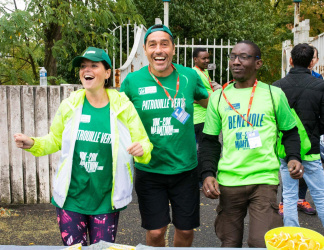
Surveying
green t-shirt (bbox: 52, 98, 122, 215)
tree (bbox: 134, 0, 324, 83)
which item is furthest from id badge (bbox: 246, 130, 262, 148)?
tree (bbox: 134, 0, 324, 83)

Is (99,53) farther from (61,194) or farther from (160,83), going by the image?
(61,194)

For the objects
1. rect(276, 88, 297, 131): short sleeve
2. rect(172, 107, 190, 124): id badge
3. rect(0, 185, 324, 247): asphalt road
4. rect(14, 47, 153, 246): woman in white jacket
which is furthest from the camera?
rect(0, 185, 324, 247): asphalt road

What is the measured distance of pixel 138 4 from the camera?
609 inches

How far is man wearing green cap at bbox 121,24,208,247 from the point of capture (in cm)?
297

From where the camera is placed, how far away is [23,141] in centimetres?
248

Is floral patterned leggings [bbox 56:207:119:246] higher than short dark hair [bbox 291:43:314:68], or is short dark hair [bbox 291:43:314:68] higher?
short dark hair [bbox 291:43:314:68]

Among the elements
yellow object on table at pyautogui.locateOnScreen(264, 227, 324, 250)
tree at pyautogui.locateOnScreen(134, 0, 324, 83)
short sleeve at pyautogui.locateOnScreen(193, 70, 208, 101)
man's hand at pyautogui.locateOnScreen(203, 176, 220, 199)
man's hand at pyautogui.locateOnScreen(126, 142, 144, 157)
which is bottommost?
yellow object on table at pyautogui.locateOnScreen(264, 227, 324, 250)

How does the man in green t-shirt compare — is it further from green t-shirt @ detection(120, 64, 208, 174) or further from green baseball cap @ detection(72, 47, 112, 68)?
green baseball cap @ detection(72, 47, 112, 68)

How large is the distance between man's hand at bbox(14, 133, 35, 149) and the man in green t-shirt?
123cm

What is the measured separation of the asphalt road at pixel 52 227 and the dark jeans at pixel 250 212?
1.37 m

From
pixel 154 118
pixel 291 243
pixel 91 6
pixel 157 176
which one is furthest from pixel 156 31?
pixel 91 6

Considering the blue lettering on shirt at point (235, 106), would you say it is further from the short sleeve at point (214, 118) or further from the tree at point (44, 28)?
the tree at point (44, 28)

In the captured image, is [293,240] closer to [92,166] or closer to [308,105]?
[92,166]

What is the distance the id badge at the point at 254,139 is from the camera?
2604 mm
